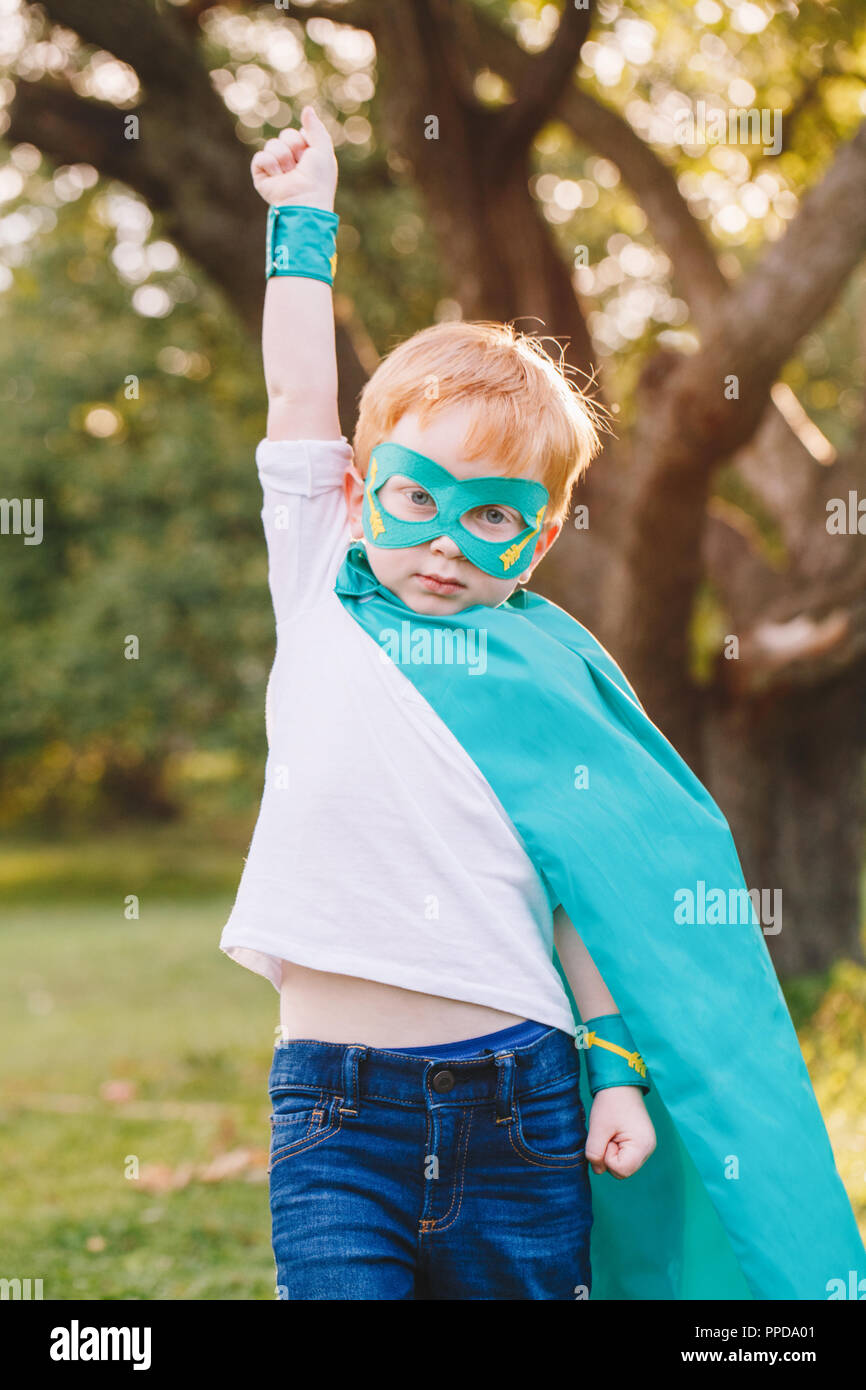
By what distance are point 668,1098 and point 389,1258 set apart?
18.2 inches

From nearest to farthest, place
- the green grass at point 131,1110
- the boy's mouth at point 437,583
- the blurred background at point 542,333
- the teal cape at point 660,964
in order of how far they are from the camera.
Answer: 1. the teal cape at point 660,964
2. the boy's mouth at point 437,583
3. the green grass at point 131,1110
4. the blurred background at point 542,333

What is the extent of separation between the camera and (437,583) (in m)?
2.12

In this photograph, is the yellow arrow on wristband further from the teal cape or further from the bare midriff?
the bare midriff

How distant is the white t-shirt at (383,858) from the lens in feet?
6.44

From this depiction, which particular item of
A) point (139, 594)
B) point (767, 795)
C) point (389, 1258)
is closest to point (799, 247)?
point (767, 795)

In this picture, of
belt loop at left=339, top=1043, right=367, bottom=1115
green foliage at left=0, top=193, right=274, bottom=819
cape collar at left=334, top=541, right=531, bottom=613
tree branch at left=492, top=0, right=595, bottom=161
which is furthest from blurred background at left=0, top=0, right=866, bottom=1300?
cape collar at left=334, top=541, right=531, bottom=613

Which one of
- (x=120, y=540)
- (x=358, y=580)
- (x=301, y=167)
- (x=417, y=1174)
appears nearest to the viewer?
(x=417, y=1174)

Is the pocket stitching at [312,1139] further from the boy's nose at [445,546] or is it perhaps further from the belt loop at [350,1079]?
the boy's nose at [445,546]

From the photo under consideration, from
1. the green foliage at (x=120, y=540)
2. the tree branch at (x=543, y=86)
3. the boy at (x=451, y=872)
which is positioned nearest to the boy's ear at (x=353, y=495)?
the boy at (x=451, y=872)

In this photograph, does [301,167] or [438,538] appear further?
[301,167]

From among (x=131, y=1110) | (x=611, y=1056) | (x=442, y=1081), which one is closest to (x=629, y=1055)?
(x=611, y=1056)

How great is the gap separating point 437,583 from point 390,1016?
2.15 feet

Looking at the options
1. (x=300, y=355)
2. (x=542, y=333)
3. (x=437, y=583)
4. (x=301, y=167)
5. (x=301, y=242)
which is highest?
(x=542, y=333)

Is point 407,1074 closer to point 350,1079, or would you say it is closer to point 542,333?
point 350,1079
